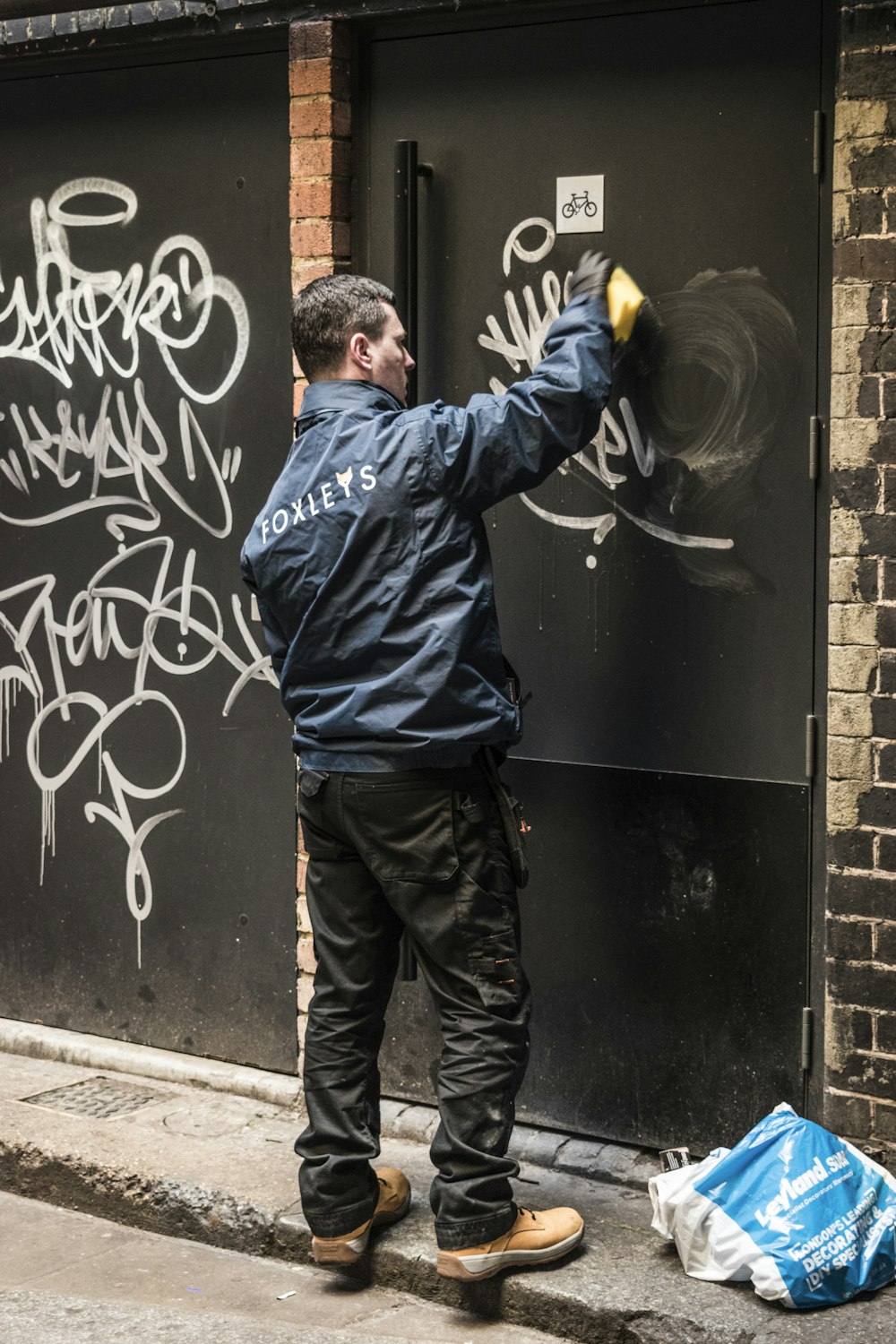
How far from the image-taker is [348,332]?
4008mm

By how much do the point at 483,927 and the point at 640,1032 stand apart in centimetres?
82

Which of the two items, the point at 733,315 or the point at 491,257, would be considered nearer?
the point at 733,315

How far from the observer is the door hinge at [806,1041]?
168 inches

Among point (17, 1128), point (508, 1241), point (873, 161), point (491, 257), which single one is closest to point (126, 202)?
point (491, 257)

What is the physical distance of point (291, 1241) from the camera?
4363mm

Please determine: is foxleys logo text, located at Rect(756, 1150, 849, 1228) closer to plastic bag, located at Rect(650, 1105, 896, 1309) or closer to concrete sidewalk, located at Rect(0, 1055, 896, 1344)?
plastic bag, located at Rect(650, 1105, 896, 1309)

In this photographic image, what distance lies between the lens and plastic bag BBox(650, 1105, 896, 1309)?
380 centimetres

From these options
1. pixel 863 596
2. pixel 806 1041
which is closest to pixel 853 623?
pixel 863 596

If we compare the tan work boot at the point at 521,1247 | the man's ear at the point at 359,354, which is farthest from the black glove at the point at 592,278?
the tan work boot at the point at 521,1247

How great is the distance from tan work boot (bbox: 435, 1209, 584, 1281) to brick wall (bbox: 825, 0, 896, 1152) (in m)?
0.71

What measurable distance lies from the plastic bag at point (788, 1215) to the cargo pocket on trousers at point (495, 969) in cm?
57

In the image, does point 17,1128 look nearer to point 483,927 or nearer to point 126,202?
point 483,927

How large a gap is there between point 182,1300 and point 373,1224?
48 centimetres

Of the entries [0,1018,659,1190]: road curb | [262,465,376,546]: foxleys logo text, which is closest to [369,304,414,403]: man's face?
[262,465,376,546]: foxleys logo text
